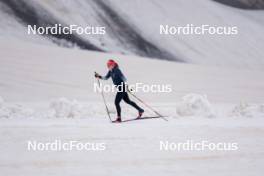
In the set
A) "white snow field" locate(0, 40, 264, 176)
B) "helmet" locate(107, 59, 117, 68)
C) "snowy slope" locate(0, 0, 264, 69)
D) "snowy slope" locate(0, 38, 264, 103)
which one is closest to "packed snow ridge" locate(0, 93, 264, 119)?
"white snow field" locate(0, 40, 264, 176)

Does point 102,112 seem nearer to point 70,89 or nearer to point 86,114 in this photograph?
point 86,114

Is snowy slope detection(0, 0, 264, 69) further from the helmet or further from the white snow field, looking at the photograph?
the helmet

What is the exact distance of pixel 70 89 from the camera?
13.4 meters

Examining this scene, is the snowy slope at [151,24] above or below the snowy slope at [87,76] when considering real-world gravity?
above

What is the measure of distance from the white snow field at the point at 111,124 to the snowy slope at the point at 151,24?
72.8 inches

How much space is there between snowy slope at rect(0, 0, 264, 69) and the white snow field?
6.07 feet

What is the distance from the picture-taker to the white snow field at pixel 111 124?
5.40 meters

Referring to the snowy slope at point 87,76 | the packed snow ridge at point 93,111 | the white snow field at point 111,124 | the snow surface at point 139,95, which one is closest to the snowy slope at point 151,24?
the snow surface at point 139,95

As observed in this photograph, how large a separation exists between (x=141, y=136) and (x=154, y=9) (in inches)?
670

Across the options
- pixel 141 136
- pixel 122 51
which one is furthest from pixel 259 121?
pixel 122 51

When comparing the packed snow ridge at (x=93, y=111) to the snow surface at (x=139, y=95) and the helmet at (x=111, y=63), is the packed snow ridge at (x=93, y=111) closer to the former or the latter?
the snow surface at (x=139, y=95)

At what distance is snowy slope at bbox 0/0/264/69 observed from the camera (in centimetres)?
1842

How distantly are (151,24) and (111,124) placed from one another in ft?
48.2

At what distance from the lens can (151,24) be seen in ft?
72.8
